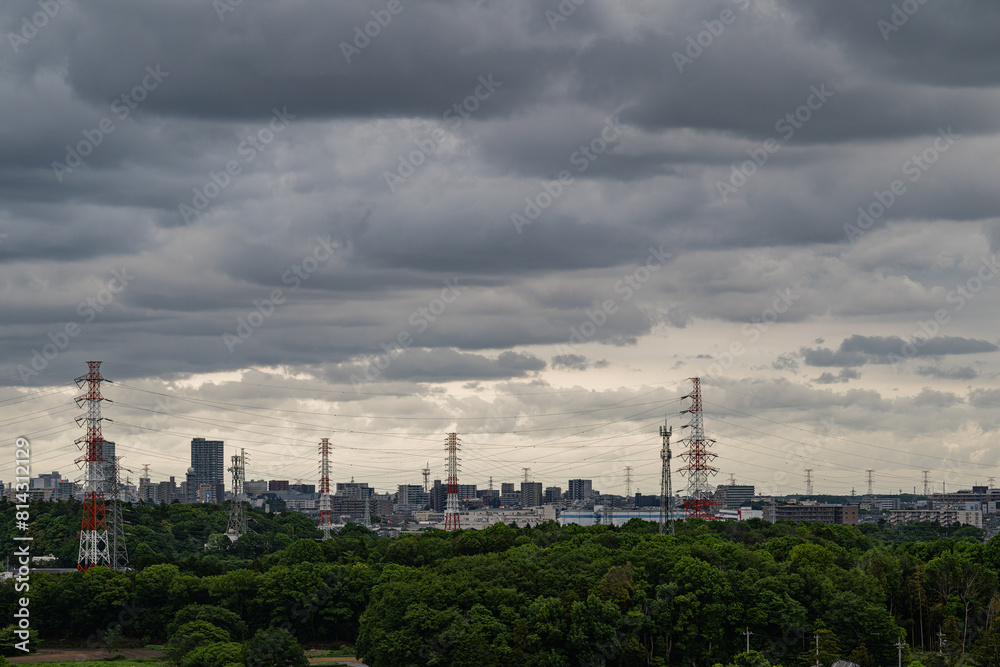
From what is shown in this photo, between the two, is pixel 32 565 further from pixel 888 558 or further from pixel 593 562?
pixel 888 558

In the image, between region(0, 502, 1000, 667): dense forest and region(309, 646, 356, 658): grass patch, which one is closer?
region(0, 502, 1000, 667): dense forest

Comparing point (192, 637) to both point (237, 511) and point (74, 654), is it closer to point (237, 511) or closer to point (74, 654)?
point (74, 654)

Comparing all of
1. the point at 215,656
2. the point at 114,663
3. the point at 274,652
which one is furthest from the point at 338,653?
the point at 215,656

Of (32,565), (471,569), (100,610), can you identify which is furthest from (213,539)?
(471,569)

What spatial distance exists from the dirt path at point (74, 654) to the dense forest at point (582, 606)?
255 cm

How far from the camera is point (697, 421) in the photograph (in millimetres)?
137500

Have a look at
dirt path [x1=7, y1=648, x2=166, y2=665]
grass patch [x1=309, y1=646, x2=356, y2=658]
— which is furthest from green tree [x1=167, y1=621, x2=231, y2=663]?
dirt path [x1=7, y1=648, x2=166, y2=665]

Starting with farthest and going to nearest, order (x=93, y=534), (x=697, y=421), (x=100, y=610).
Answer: (x=697, y=421) < (x=93, y=534) < (x=100, y=610)

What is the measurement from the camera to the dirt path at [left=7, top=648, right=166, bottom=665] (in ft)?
306

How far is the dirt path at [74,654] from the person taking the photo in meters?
93.1

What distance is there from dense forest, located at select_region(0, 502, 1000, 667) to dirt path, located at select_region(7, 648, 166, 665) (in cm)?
255

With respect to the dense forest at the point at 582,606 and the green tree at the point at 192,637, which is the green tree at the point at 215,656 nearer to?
the dense forest at the point at 582,606

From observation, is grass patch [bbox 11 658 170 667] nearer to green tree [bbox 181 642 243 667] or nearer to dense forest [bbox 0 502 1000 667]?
dense forest [bbox 0 502 1000 667]

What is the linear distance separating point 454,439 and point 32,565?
60708mm
